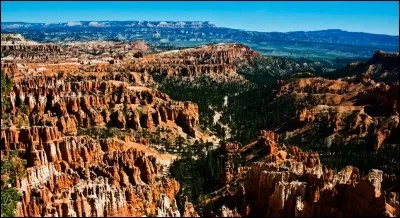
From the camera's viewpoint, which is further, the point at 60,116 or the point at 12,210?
the point at 60,116

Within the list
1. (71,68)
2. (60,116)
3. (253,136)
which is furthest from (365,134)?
(71,68)

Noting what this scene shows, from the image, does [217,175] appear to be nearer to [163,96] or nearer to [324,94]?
[163,96]

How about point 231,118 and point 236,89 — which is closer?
point 231,118

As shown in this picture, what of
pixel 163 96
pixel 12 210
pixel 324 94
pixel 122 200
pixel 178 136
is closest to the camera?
pixel 12 210

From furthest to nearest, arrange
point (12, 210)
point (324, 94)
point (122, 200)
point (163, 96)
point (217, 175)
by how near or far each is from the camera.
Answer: point (324, 94) → point (163, 96) → point (217, 175) → point (122, 200) → point (12, 210)

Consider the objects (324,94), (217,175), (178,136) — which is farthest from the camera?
(324,94)

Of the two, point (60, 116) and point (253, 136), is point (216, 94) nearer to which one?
point (253, 136)

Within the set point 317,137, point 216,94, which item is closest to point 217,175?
point 317,137

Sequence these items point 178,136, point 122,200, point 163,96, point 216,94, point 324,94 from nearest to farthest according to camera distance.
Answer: point 122,200 → point 178,136 → point 163,96 → point 324,94 → point 216,94

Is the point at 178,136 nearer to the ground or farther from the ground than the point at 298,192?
nearer to the ground
